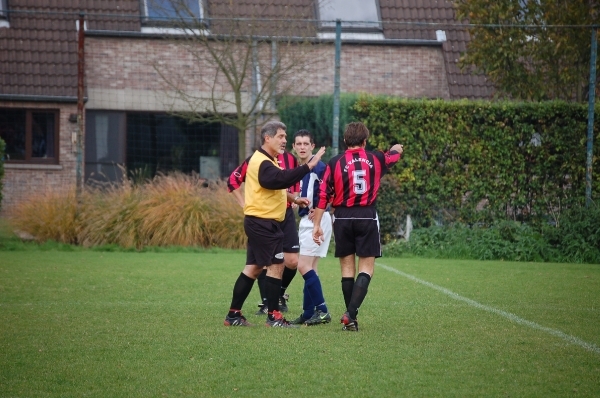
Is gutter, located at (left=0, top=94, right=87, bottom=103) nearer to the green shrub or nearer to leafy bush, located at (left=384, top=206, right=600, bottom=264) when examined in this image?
leafy bush, located at (left=384, top=206, right=600, bottom=264)

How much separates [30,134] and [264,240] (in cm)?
1528

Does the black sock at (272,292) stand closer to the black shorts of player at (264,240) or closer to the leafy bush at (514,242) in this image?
the black shorts of player at (264,240)

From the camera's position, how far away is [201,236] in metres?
15.9

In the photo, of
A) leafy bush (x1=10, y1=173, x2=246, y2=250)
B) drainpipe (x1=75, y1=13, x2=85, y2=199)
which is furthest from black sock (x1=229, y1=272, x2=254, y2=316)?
drainpipe (x1=75, y1=13, x2=85, y2=199)

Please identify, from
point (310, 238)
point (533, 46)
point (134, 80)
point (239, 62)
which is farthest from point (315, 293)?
point (134, 80)

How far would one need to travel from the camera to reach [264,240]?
26.2 ft

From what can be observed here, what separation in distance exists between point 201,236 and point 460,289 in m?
6.33

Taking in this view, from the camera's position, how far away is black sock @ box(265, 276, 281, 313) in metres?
8.11

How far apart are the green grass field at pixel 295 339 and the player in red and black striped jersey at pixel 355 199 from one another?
0.71 metres

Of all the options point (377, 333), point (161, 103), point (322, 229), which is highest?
point (161, 103)

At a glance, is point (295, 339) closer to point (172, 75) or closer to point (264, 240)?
point (264, 240)

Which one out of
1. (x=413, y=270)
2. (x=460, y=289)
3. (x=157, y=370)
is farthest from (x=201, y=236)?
(x=157, y=370)

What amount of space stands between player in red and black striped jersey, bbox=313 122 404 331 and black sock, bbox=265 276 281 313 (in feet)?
1.89

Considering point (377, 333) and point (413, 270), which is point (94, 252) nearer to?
point (413, 270)
